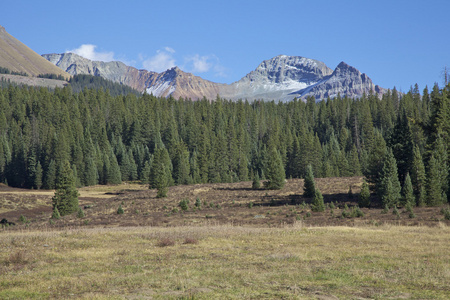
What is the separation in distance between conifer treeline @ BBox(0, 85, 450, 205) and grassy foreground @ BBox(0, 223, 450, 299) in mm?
32439

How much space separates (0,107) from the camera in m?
135

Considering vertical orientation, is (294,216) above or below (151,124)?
below

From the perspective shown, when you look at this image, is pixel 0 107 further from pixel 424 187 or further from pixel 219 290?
pixel 219 290

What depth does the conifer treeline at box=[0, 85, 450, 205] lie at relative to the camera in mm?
96625

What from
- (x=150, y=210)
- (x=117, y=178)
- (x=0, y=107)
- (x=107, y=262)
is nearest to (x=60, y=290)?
(x=107, y=262)

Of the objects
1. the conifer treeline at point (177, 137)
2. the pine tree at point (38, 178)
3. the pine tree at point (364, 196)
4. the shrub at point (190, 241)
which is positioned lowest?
the shrub at point (190, 241)

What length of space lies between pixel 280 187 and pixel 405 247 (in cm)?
4934

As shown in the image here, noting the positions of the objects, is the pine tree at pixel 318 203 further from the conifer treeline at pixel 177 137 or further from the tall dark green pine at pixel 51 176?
the tall dark green pine at pixel 51 176

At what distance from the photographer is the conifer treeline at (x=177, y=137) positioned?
96625 millimetres

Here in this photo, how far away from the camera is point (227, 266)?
48.0 feet

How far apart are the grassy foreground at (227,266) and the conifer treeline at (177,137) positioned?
32.4m

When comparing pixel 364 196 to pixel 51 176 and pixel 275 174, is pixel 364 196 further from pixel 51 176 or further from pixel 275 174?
pixel 51 176

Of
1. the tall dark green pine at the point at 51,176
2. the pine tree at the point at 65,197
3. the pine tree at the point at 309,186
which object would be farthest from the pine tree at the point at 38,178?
the pine tree at the point at 309,186

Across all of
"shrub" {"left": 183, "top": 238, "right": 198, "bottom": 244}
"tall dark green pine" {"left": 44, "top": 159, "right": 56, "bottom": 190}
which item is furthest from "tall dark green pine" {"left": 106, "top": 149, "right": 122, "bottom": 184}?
"shrub" {"left": 183, "top": 238, "right": 198, "bottom": 244}
